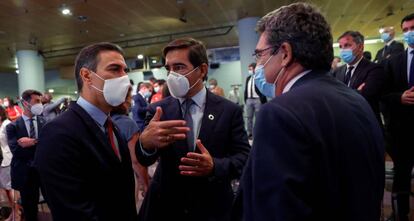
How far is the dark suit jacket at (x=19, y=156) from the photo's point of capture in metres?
3.90

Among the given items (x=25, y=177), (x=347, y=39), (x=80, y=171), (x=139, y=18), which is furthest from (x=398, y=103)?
(x=139, y=18)

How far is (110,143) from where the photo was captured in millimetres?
1645

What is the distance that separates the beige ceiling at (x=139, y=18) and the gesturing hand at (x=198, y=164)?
281 inches

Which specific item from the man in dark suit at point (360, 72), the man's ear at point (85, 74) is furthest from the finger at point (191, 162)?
the man in dark suit at point (360, 72)

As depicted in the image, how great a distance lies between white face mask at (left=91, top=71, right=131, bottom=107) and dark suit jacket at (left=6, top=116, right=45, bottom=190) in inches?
104

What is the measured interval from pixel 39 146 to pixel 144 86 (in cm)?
569

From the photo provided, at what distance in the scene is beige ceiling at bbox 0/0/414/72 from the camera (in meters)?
8.25

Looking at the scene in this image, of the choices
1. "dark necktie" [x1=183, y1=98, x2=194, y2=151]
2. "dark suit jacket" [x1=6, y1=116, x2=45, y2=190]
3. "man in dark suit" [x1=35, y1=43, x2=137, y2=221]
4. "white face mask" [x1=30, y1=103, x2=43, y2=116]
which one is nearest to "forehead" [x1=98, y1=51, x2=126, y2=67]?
"man in dark suit" [x1=35, y1=43, x2=137, y2=221]

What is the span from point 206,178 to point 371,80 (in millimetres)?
2003

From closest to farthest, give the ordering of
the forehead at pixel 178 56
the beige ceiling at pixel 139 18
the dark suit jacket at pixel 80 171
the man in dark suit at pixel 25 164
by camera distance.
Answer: the dark suit jacket at pixel 80 171 < the forehead at pixel 178 56 < the man in dark suit at pixel 25 164 < the beige ceiling at pixel 139 18

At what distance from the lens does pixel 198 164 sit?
1.58m

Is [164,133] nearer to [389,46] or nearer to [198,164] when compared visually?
[198,164]

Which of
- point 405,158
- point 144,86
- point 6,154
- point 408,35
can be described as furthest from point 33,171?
point 408,35

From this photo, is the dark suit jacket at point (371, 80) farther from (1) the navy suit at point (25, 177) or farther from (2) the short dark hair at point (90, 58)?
(1) the navy suit at point (25, 177)
